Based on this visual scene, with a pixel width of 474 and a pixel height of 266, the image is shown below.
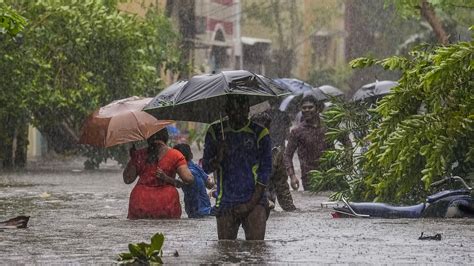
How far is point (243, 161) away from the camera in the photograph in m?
12.3

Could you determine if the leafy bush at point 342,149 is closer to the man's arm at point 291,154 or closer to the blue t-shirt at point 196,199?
the man's arm at point 291,154

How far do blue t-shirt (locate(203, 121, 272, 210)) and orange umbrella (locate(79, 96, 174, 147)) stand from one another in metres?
3.80

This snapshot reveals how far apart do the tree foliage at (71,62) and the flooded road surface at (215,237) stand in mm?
7118

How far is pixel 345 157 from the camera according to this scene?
19.6 meters

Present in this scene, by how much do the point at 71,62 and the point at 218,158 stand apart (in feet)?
56.3

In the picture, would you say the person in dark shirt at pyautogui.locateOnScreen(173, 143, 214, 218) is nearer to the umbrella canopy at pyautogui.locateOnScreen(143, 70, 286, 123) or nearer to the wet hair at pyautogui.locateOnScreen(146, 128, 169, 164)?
the wet hair at pyautogui.locateOnScreen(146, 128, 169, 164)

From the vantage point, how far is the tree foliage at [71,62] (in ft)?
91.7

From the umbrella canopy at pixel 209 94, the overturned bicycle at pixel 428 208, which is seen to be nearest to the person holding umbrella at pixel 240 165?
the umbrella canopy at pixel 209 94

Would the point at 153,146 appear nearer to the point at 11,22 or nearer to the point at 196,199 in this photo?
the point at 196,199

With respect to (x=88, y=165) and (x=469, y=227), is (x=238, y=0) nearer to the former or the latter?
(x=88, y=165)

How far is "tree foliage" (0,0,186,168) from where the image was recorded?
27.9m

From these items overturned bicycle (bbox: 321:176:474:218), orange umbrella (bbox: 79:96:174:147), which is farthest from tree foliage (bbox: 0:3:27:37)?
overturned bicycle (bbox: 321:176:474:218)

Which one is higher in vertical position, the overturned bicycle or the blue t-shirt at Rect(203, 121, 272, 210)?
the blue t-shirt at Rect(203, 121, 272, 210)

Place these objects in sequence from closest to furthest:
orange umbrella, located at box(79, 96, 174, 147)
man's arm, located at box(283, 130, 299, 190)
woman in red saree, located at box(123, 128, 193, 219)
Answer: woman in red saree, located at box(123, 128, 193, 219) → orange umbrella, located at box(79, 96, 174, 147) → man's arm, located at box(283, 130, 299, 190)
